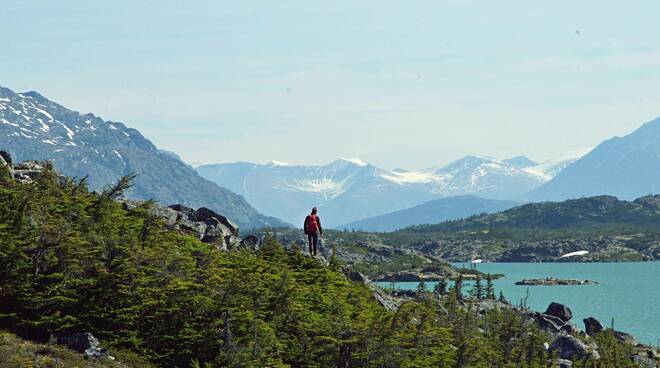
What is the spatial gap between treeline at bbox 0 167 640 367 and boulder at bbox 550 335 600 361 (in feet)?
112

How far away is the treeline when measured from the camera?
38.5m

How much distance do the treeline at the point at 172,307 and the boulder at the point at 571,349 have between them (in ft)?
112

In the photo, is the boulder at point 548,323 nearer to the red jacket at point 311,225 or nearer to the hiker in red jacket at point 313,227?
the hiker in red jacket at point 313,227

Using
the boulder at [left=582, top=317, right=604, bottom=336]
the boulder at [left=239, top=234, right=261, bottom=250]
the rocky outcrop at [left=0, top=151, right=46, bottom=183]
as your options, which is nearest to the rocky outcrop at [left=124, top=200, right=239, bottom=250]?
the boulder at [left=239, top=234, right=261, bottom=250]

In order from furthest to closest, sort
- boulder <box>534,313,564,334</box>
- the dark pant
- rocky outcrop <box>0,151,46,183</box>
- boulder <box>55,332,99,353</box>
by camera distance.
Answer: boulder <box>534,313,564,334</box> → rocky outcrop <box>0,151,46,183</box> → the dark pant → boulder <box>55,332,99,353</box>

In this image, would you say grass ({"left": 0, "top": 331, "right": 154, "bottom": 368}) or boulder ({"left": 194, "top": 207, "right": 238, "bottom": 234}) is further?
boulder ({"left": 194, "top": 207, "right": 238, "bottom": 234})

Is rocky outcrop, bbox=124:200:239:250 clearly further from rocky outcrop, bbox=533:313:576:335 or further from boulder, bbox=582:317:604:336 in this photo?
boulder, bbox=582:317:604:336

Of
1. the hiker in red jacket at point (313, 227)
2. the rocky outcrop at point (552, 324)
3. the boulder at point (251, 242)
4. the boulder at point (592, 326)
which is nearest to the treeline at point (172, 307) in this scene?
the hiker in red jacket at point (313, 227)

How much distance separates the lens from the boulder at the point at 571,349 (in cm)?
7938

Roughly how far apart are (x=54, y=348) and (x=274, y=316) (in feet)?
39.0

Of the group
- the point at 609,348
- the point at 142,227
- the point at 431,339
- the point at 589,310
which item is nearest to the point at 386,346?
the point at 431,339

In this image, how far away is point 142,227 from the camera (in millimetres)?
52344

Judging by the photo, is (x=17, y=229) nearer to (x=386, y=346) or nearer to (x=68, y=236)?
(x=68, y=236)

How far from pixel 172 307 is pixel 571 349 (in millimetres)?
53156
